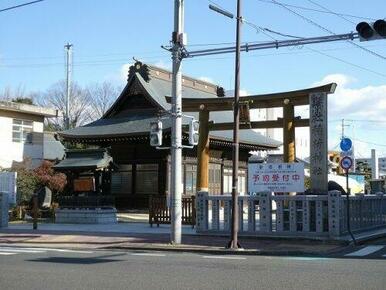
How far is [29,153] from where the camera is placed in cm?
4181

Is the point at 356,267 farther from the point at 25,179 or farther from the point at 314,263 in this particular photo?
the point at 25,179

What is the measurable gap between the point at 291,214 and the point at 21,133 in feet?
90.6

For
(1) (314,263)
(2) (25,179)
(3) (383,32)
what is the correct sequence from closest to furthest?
(1) (314,263) → (3) (383,32) → (2) (25,179)

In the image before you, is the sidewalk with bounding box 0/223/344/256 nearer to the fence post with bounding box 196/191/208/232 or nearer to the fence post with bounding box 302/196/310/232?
the fence post with bounding box 196/191/208/232

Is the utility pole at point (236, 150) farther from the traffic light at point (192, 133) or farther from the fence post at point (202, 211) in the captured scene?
the fence post at point (202, 211)

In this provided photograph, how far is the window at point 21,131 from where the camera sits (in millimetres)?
41216

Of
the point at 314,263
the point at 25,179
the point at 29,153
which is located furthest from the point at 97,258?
the point at 29,153

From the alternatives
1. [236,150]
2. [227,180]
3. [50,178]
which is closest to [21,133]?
[50,178]

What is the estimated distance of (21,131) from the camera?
137ft

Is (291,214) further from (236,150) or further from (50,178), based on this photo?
(50,178)

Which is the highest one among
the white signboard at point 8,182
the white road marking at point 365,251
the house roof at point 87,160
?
the house roof at point 87,160

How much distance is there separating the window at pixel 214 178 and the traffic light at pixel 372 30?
844 inches

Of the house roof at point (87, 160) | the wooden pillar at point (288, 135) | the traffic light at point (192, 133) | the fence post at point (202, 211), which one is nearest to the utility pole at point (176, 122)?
the traffic light at point (192, 133)

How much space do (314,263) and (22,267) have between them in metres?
6.67
